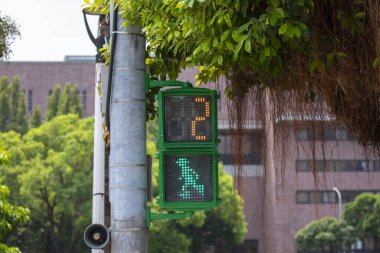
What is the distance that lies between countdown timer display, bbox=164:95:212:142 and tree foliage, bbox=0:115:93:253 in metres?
42.1

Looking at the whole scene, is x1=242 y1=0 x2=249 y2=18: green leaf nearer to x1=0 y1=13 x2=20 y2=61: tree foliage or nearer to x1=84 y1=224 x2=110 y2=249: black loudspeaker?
x1=84 y1=224 x2=110 y2=249: black loudspeaker

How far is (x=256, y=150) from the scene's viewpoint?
667cm

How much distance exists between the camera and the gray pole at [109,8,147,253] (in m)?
6.02

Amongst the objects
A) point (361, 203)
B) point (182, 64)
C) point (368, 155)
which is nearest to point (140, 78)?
point (182, 64)

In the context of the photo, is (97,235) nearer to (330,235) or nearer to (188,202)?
(188,202)

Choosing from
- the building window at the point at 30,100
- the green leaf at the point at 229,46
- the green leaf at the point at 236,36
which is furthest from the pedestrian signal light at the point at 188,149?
the building window at the point at 30,100

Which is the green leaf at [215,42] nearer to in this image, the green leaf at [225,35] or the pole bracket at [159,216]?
the green leaf at [225,35]

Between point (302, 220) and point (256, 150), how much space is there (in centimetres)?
6537

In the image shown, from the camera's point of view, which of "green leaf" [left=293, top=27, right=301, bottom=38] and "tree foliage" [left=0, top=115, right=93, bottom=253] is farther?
"tree foliage" [left=0, top=115, right=93, bottom=253]

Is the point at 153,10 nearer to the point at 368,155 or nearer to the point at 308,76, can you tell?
the point at 308,76

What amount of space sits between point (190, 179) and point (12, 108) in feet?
222

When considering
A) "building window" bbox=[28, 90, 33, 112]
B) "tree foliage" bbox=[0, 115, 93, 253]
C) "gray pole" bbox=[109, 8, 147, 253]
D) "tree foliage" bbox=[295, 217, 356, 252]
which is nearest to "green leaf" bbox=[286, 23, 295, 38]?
"gray pole" bbox=[109, 8, 147, 253]

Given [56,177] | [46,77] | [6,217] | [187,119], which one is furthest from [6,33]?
[46,77]

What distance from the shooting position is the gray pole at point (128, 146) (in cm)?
602
